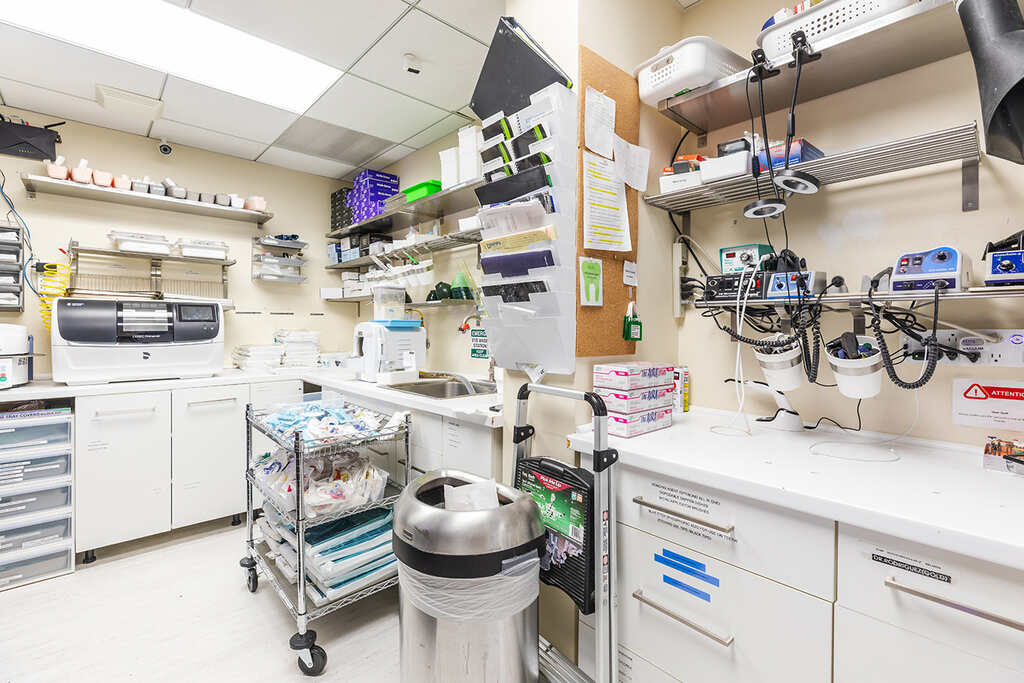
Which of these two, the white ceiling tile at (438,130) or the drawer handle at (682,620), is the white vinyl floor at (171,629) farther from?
the white ceiling tile at (438,130)

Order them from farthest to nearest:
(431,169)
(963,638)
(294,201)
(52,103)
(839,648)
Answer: (294,201)
(431,169)
(52,103)
(839,648)
(963,638)

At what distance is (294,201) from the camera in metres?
3.84

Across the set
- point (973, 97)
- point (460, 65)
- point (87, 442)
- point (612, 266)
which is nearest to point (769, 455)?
point (612, 266)

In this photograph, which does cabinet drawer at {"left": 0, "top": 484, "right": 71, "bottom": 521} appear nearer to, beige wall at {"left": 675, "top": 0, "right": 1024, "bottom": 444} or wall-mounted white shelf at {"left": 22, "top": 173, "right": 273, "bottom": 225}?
wall-mounted white shelf at {"left": 22, "top": 173, "right": 273, "bottom": 225}

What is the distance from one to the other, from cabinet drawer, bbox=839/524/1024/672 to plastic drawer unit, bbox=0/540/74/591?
3455mm

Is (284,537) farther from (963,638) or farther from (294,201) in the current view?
(294,201)

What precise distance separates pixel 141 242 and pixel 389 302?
1627mm

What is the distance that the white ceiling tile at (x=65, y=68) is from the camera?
2.14 m

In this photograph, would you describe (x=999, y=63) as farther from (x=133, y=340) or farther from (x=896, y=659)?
(x=133, y=340)

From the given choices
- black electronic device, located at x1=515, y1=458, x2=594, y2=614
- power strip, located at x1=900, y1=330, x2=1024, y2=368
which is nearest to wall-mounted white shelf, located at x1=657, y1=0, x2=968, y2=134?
power strip, located at x1=900, y1=330, x2=1024, y2=368

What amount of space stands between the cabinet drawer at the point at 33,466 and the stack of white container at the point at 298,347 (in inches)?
50.8

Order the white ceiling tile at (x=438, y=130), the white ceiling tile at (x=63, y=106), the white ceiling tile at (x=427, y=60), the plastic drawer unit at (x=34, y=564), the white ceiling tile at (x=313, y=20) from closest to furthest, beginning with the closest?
1. the white ceiling tile at (x=313, y=20)
2. the white ceiling tile at (x=427, y=60)
3. the plastic drawer unit at (x=34, y=564)
4. the white ceiling tile at (x=63, y=106)
5. the white ceiling tile at (x=438, y=130)

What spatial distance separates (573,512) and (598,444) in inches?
9.7

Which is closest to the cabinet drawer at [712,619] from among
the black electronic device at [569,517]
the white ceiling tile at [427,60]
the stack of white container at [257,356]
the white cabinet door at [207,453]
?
the black electronic device at [569,517]
